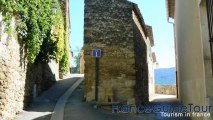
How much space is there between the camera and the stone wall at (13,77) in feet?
28.7

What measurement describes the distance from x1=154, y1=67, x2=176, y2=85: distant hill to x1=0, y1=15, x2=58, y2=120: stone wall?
24707mm

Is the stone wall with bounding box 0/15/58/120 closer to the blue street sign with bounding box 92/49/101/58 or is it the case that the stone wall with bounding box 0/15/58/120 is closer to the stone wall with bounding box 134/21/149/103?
the blue street sign with bounding box 92/49/101/58

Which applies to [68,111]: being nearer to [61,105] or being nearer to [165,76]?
[61,105]

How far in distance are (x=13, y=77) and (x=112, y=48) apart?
4815 millimetres

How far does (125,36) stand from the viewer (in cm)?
1322

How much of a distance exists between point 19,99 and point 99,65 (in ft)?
12.4

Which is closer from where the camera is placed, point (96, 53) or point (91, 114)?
point (91, 114)

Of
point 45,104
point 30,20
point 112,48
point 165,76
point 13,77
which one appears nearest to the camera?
point 13,77

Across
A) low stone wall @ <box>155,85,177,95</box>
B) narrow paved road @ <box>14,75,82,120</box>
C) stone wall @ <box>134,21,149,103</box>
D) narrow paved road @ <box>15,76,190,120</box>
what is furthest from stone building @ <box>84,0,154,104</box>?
low stone wall @ <box>155,85,177,95</box>

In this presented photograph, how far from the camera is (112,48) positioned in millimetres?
13062

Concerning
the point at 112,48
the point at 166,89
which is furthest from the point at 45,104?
the point at 166,89

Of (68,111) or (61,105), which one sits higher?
(61,105)

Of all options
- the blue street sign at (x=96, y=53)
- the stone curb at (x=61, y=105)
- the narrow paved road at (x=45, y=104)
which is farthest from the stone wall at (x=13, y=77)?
the blue street sign at (x=96, y=53)

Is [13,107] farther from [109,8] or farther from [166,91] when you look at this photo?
[166,91]
